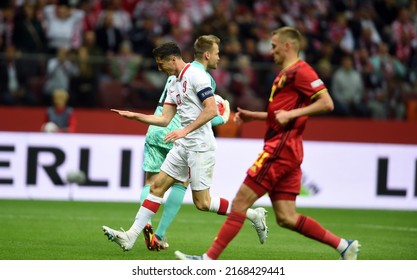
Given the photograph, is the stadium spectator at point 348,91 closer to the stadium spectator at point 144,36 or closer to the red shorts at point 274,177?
the stadium spectator at point 144,36

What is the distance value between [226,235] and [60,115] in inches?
372

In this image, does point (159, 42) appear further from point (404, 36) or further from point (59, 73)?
point (404, 36)

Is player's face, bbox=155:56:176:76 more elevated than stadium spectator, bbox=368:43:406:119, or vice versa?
player's face, bbox=155:56:176:76

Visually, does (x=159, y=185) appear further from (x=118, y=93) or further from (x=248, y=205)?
(x=118, y=93)

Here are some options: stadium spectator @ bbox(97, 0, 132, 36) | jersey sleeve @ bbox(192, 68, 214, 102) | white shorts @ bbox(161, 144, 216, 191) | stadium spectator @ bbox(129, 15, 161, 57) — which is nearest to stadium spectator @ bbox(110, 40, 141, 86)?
stadium spectator @ bbox(129, 15, 161, 57)

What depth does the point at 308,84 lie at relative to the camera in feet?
25.6

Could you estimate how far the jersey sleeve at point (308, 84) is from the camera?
307 inches

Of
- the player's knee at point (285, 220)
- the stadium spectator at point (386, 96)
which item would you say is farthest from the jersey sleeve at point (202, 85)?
the stadium spectator at point (386, 96)

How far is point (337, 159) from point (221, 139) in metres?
2.05

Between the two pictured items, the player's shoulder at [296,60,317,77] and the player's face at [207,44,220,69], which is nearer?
the player's shoulder at [296,60,317,77]

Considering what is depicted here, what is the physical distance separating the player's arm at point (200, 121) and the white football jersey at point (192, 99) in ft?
0.48

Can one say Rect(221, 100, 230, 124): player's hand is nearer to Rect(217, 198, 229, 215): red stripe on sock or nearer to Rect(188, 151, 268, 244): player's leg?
Rect(188, 151, 268, 244): player's leg

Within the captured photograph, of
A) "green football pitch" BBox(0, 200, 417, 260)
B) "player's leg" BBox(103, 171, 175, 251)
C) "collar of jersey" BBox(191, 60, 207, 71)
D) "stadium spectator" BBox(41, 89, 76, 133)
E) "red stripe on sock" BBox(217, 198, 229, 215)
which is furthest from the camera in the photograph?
"stadium spectator" BBox(41, 89, 76, 133)

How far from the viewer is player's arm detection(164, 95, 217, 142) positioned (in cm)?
866
